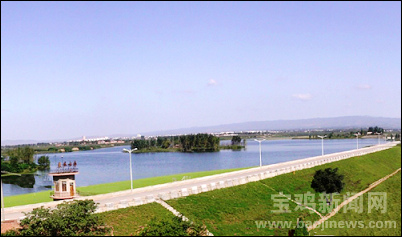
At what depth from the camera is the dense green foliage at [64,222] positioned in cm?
1650

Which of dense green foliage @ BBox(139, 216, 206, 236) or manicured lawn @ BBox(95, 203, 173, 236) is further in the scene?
manicured lawn @ BBox(95, 203, 173, 236)

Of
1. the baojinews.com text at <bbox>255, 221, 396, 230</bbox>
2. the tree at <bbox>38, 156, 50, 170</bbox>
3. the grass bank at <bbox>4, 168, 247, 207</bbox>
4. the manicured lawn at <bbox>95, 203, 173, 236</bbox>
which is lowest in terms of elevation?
the tree at <bbox>38, 156, 50, 170</bbox>

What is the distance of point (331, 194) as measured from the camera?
28094mm

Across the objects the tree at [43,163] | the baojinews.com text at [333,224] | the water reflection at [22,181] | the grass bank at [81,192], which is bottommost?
the water reflection at [22,181]

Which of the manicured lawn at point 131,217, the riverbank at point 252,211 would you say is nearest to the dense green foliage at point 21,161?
the riverbank at point 252,211

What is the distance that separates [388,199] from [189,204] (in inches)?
605

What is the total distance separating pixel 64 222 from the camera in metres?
16.7

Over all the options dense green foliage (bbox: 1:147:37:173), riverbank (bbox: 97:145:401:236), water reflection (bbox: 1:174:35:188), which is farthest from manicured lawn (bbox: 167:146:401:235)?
dense green foliage (bbox: 1:147:37:173)

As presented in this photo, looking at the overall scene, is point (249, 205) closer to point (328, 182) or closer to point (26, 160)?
point (328, 182)

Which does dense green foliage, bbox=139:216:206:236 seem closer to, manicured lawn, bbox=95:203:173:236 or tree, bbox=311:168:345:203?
manicured lawn, bbox=95:203:173:236

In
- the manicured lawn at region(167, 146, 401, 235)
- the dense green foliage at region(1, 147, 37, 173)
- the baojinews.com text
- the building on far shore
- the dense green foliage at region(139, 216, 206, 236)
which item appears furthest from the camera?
the dense green foliage at region(1, 147, 37, 173)

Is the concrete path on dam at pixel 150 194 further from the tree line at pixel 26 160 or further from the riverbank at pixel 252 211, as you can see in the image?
the tree line at pixel 26 160

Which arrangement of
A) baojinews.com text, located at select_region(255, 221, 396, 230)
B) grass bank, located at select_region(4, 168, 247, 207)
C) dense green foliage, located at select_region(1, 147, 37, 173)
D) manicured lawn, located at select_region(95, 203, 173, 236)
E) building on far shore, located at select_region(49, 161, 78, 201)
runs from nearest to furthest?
manicured lawn, located at select_region(95, 203, 173, 236) → baojinews.com text, located at select_region(255, 221, 396, 230) → building on far shore, located at select_region(49, 161, 78, 201) → grass bank, located at select_region(4, 168, 247, 207) → dense green foliage, located at select_region(1, 147, 37, 173)

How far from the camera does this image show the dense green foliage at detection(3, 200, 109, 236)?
16.5 metres
